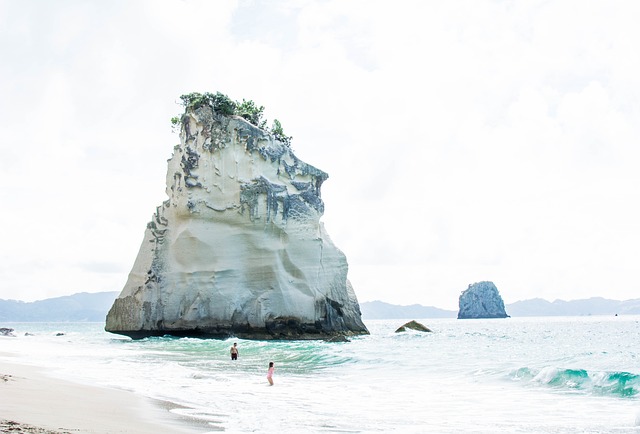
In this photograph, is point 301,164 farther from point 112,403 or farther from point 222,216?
point 112,403

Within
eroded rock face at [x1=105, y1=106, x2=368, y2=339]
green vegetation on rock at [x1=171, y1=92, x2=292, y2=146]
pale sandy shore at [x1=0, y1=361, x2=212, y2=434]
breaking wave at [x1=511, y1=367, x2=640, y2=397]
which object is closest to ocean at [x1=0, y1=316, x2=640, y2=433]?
breaking wave at [x1=511, y1=367, x2=640, y2=397]

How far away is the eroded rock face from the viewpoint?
32656 mm

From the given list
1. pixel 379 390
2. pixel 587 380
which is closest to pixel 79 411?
pixel 379 390

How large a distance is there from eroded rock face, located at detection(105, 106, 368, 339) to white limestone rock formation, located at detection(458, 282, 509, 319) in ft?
352

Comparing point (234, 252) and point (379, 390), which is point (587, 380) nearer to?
point (379, 390)

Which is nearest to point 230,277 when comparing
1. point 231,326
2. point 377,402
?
Answer: point 231,326

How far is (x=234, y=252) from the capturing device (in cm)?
3362

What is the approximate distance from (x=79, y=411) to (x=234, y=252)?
24688 millimetres

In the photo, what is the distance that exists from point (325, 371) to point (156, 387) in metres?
6.05

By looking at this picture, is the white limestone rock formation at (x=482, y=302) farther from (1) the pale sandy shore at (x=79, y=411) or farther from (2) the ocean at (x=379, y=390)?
(1) the pale sandy shore at (x=79, y=411)

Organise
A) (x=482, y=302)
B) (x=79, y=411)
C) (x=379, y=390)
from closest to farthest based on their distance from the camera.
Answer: (x=79, y=411), (x=379, y=390), (x=482, y=302)

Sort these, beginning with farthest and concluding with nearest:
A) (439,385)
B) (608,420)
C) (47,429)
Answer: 1. (439,385)
2. (608,420)
3. (47,429)

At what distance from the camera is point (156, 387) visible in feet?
45.1

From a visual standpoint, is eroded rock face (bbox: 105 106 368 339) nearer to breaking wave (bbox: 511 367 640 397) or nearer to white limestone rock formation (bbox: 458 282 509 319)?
breaking wave (bbox: 511 367 640 397)
